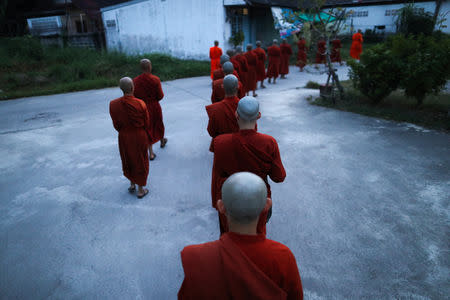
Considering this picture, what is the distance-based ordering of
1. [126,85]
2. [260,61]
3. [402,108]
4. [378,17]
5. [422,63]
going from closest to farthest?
[126,85]
[422,63]
[402,108]
[260,61]
[378,17]

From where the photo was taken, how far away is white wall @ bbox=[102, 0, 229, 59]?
49.5ft

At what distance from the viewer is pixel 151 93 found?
5.17 metres

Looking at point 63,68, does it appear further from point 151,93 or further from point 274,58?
point 151,93

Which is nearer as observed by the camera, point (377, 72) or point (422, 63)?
point (422, 63)

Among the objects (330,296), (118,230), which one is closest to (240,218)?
(330,296)

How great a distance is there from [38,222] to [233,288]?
3.47 meters

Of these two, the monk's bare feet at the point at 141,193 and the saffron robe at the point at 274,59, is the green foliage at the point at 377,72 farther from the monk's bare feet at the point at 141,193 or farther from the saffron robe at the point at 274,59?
the monk's bare feet at the point at 141,193

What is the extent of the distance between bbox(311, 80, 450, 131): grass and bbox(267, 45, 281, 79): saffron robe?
3327 millimetres

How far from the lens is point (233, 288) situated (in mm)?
1162

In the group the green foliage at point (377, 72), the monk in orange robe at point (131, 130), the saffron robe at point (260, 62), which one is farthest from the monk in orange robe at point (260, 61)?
the monk in orange robe at point (131, 130)

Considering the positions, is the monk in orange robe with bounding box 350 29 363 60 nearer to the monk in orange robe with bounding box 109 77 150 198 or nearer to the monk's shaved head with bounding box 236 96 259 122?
the monk in orange robe with bounding box 109 77 150 198

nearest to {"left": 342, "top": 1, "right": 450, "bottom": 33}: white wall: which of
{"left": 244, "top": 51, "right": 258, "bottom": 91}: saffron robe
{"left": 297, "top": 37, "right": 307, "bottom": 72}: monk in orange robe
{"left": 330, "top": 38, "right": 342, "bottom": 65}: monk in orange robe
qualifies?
{"left": 330, "top": 38, "right": 342, "bottom": 65}: monk in orange robe

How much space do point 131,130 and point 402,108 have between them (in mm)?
7153

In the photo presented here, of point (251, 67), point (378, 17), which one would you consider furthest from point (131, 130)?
point (378, 17)
